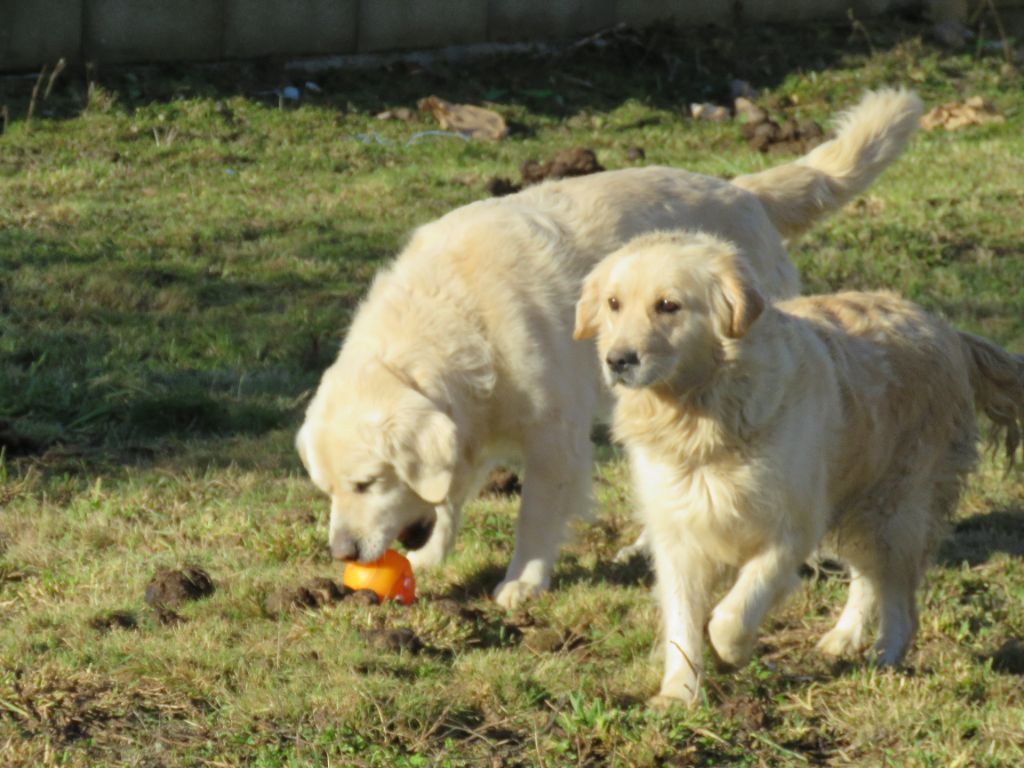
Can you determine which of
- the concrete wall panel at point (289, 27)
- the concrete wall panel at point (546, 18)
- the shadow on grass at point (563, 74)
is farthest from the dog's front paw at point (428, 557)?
the concrete wall panel at point (546, 18)

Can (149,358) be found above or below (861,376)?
below

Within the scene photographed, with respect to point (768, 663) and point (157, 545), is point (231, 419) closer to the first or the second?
point (157, 545)

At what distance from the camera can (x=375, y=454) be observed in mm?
5156

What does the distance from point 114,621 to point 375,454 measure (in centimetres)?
100

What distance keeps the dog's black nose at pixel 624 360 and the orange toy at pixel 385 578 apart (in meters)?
1.47

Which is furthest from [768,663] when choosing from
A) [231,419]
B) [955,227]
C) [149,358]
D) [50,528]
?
[955,227]

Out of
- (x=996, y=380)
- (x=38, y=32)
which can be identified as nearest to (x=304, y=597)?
(x=996, y=380)

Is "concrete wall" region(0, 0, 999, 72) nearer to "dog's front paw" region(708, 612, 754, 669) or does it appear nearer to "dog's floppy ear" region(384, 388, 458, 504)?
"dog's floppy ear" region(384, 388, 458, 504)

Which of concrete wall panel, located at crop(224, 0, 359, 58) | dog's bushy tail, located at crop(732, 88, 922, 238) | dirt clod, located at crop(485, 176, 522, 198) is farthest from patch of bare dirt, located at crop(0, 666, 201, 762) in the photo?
concrete wall panel, located at crop(224, 0, 359, 58)

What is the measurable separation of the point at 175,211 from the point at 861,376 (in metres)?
6.57

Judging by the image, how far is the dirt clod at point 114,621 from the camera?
4969 millimetres

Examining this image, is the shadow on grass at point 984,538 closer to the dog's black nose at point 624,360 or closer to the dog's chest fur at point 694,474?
the dog's chest fur at point 694,474

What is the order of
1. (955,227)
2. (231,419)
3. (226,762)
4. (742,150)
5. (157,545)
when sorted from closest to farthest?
(226,762)
(157,545)
(231,419)
(955,227)
(742,150)

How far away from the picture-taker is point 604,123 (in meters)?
12.9
